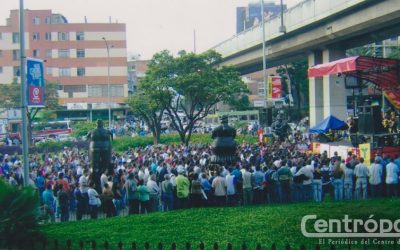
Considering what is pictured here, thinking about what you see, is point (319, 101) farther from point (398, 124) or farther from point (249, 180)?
point (249, 180)

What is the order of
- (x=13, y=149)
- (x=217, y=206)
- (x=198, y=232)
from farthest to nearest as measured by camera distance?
(x=13, y=149) → (x=217, y=206) → (x=198, y=232)

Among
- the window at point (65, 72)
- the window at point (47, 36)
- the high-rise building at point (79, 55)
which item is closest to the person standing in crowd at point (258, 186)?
the high-rise building at point (79, 55)

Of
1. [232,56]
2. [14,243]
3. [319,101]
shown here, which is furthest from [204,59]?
[14,243]

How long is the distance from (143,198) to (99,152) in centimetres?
312

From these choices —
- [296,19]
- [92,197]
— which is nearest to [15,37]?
[296,19]

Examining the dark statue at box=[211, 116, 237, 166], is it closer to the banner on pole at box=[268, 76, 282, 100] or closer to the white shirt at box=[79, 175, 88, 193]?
the white shirt at box=[79, 175, 88, 193]

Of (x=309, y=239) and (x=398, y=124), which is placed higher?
(x=398, y=124)

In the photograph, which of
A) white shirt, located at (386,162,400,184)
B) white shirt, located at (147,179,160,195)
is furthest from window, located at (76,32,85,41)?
white shirt, located at (386,162,400,184)

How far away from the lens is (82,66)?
7750 centimetres

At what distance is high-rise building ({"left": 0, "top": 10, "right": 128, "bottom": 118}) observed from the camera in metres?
76.2

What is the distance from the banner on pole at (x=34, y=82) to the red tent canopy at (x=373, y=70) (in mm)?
13920

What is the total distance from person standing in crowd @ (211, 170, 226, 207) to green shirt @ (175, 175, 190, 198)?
85cm

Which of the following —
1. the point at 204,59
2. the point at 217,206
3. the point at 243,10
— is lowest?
the point at 217,206

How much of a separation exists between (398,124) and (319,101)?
1218 cm
